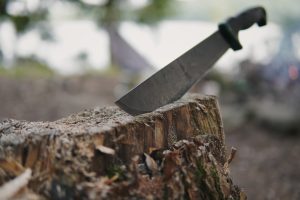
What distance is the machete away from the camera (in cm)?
153

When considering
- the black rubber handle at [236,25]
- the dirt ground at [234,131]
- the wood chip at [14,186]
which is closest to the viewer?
the wood chip at [14,186]

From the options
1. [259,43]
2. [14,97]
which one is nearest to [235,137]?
[259,43]

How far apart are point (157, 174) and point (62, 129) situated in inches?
15.3

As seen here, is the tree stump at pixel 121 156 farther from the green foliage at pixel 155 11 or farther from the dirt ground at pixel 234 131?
the green foliage at pixel 155 11

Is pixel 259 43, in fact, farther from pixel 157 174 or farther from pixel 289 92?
pixel 157 174

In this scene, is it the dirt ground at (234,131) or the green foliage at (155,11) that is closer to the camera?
the dirt ground at (234,131)

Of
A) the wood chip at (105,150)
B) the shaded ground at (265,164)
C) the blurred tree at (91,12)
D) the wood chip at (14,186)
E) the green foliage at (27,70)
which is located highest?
the blurred tree at (91,12)

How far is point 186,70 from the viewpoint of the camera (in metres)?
1.72

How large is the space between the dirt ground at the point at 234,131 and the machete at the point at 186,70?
1784mm

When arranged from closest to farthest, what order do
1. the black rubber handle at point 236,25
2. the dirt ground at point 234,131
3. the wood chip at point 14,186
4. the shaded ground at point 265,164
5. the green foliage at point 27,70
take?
the wood chip at point 14,186 < the black rubber handle at point 236,25 < the shaded ground at point 265,164 < the dirt ground at point 234,131 < the green foliage at point 27,70

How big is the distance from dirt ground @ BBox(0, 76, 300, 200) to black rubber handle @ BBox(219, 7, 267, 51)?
1.79 m

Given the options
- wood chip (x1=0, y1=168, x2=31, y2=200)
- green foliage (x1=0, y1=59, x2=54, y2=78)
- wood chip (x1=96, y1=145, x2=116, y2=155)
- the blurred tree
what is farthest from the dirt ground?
wood chip (x1=0, y1=168, x2=31, y2=200)

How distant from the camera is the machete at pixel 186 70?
1525mm

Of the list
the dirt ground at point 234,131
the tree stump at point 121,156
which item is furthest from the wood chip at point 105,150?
the dirt ground at point 234,131
